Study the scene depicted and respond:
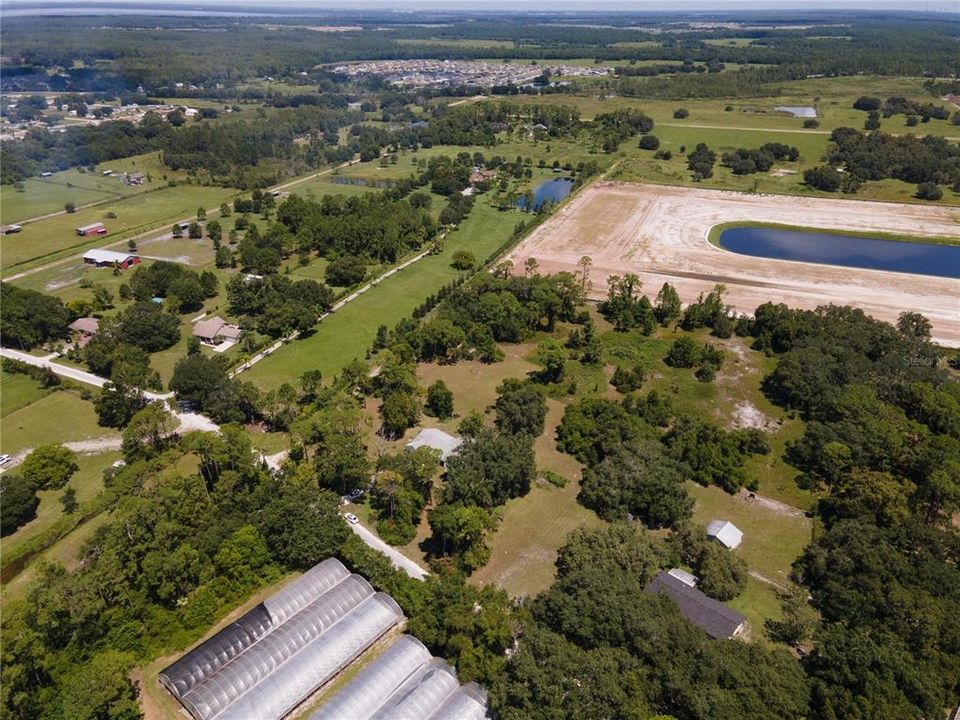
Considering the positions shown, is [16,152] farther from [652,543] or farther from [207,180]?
[652,543]

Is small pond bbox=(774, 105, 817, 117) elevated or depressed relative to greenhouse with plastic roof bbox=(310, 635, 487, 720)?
elevated

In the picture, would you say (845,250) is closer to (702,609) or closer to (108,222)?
(702,609)

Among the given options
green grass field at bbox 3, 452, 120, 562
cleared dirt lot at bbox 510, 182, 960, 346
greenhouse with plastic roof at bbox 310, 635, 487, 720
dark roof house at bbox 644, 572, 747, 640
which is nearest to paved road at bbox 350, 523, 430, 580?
greenhouse with plastic roof at bbox 310, 635, 487, 720

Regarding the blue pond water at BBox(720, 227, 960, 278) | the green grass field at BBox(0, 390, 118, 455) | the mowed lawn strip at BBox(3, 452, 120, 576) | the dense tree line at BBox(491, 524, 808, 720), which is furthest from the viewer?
the blue pond water at BBox(720, 227, 960, 278)

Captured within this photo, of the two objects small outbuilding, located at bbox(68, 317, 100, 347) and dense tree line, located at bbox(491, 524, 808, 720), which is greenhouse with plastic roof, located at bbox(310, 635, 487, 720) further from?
small outbuilding, located at bbox(68, 317, 100, 347)

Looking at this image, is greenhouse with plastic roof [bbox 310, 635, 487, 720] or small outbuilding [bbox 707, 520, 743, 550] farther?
Answer: small outbuilding [bbox 707, 520, 743, 550]

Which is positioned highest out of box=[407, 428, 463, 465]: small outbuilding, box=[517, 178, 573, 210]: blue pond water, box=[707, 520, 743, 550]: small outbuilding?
box=[707, 520, 743, 550]: small outbuilding

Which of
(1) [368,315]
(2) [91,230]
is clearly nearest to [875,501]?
(1) [368,315]
